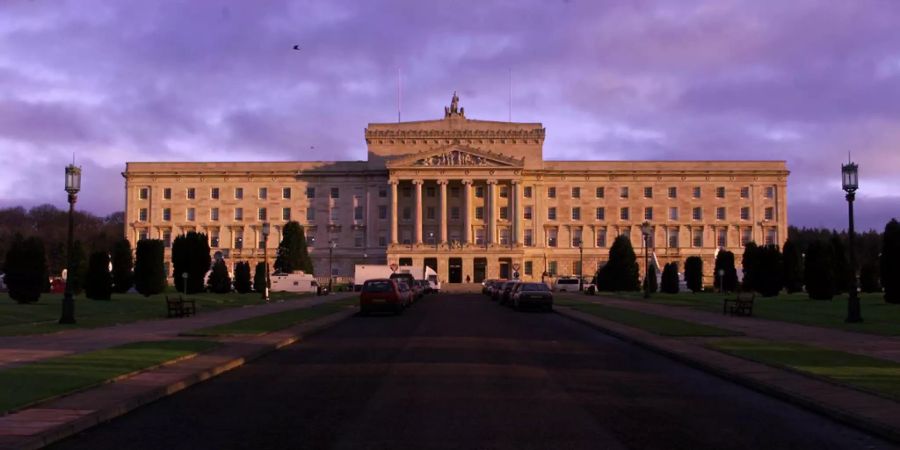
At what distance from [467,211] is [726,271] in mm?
59275

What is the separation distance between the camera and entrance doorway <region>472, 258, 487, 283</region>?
127 m

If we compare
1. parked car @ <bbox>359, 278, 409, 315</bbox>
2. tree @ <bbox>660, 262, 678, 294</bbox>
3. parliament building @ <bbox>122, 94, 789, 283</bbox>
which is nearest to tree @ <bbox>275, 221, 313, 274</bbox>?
parliament building @ <bbox>122, 94, 789, 283</bbox>

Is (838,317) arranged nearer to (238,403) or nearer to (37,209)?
(238,403)

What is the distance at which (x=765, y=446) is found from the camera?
10.6 metres

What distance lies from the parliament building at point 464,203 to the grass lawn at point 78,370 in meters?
110

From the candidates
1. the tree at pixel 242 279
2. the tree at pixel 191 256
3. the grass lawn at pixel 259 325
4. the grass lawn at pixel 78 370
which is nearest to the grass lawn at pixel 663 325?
the grass lawn at pixel 259 325

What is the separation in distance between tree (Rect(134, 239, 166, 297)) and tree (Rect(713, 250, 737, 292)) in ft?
147

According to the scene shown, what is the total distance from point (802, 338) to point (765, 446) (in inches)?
667

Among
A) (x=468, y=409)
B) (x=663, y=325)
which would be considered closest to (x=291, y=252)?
(x=663, y=325)

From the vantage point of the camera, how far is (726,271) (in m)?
77.1

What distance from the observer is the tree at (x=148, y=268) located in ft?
187

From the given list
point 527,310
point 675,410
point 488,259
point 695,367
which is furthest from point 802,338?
A: point 488,259

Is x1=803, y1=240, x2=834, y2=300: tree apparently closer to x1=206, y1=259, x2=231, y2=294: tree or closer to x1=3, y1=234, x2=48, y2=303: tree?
x1=206, y1=259, x2=231, y2=294: tree

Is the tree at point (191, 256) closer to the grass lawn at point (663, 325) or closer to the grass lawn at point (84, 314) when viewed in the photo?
the grass lawn at point (84, 314)
